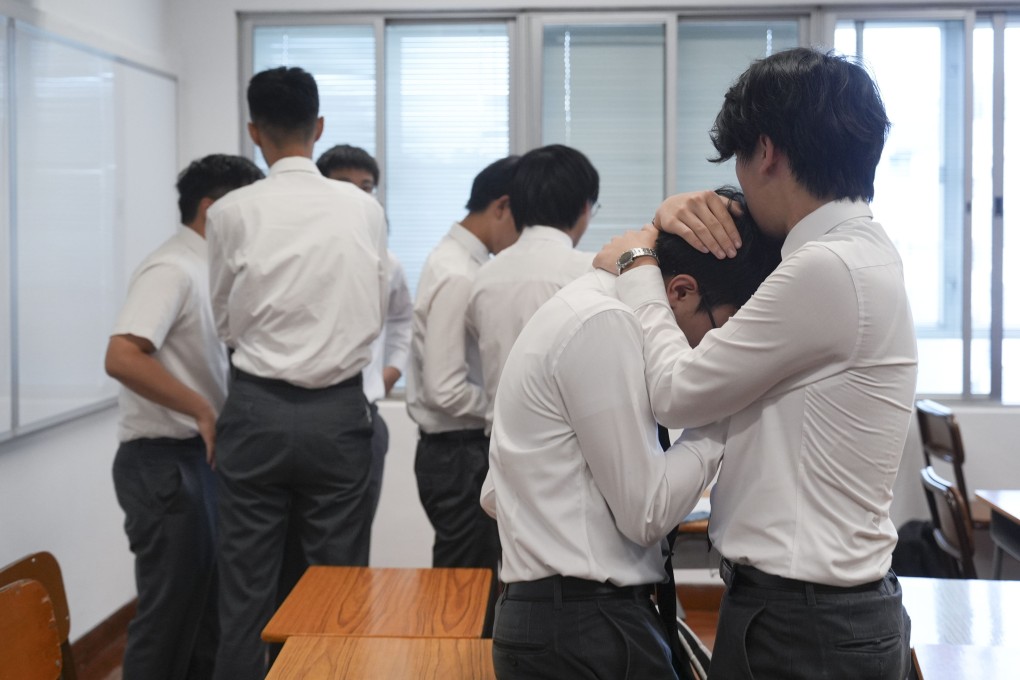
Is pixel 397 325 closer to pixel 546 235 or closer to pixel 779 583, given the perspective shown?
pixel 546 235

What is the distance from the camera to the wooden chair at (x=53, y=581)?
5.62ft

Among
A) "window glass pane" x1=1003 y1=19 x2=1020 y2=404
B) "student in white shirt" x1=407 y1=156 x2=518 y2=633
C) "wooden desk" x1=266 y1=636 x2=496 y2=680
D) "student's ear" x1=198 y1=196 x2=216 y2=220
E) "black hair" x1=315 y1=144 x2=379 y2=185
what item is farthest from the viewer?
"window glass pane" x1=1003 y1=19 x2=1020 y2=404

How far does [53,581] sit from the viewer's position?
180cm

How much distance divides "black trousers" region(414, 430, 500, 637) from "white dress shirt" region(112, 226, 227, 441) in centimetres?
65

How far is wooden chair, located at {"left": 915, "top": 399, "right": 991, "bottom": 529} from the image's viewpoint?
137 inches

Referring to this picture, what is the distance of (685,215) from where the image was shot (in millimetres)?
1294

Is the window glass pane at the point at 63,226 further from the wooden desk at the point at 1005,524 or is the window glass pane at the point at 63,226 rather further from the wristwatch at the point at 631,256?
the wooden desk at the point at 1005,524

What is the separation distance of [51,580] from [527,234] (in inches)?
51.4

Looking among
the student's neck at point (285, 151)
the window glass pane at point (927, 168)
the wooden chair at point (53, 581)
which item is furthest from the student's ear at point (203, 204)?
the window glass pane at point (927, 168)

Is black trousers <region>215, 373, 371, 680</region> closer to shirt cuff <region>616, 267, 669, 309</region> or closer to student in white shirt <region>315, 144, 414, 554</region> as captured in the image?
student in white shirt <region>315, 144, 414, 554</region>

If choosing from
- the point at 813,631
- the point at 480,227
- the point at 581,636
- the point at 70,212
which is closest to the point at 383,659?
the point at 581,636

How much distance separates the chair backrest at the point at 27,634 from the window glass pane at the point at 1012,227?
4.17 meters

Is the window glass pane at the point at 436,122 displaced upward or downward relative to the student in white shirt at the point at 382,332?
upward

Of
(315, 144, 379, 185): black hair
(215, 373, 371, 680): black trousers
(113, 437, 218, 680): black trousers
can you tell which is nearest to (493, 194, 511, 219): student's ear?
(215, 373, 371, 680): black trousers
